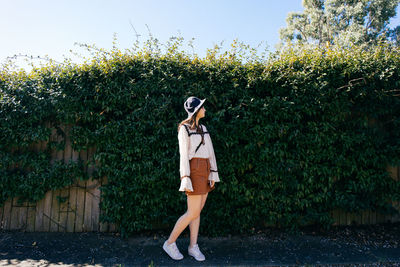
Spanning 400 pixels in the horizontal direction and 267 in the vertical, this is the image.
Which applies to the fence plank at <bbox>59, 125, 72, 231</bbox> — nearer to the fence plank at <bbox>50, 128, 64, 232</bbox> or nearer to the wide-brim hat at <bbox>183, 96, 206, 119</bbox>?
the fence plank at <bbox>50, 128, 64, 232</bbox>

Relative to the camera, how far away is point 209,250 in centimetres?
352

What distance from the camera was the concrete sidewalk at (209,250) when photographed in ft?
10.5

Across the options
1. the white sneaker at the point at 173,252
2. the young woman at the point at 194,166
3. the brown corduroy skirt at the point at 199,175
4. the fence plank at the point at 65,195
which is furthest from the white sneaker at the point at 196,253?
the fence plank at the point at 65,195

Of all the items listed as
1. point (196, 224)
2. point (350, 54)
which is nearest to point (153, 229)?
point (196, 224)

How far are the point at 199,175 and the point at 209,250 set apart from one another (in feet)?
3.75

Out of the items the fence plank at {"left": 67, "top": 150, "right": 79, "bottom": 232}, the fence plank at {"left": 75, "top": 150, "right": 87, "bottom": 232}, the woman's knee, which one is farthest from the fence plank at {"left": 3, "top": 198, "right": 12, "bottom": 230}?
the woman's knee

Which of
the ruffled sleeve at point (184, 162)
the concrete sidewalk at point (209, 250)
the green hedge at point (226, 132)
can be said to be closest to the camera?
the ruffled sleeve at point (184, 162)

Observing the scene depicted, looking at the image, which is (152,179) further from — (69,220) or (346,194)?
(346,194)

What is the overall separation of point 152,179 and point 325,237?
2.70m

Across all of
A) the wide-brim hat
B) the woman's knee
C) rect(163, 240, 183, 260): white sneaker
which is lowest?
rect(163, 240, 183, 260): white sneaker

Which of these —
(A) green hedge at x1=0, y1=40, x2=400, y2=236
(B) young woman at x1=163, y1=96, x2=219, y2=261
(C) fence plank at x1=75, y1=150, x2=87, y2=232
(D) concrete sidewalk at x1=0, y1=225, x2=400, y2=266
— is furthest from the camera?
(C) fence plank at x1=75, y1=150, x2=87, y2=232

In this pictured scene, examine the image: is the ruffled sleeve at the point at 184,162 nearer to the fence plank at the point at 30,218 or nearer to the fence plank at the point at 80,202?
the fence plank at the point at 80,202

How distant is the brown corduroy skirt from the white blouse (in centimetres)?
7

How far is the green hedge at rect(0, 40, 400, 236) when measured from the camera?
3.84 metres
